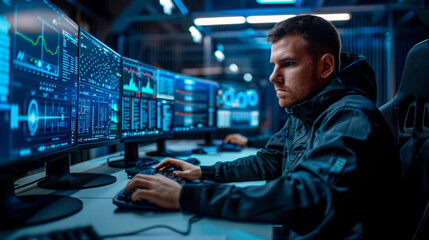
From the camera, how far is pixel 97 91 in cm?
111

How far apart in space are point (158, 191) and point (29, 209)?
0.33 metres

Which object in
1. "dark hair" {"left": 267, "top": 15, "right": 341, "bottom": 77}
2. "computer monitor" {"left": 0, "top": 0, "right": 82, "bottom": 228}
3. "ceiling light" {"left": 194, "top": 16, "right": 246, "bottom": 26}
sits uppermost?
"ceiling light" {"left": 194, "top": 16, "right": 246, "bottom": 26}

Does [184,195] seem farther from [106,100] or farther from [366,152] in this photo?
[106,100]

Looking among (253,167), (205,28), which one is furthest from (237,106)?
(205,28)

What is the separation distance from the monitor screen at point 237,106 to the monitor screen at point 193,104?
113mm

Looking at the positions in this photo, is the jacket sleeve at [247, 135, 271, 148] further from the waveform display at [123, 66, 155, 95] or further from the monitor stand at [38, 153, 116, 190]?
the monitor stand at [38, 153, 116, 190]

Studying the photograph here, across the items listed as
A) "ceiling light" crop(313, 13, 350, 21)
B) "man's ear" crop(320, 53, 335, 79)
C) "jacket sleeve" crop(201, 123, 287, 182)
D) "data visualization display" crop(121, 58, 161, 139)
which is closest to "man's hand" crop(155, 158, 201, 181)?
"jacket sleeve" crop(201, 123, 287, 182)

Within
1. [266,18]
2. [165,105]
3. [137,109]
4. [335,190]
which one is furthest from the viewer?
[266,18]

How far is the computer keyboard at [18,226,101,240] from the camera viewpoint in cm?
49

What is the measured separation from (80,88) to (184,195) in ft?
1.89

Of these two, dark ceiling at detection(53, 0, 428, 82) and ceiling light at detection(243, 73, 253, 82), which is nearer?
ceiling light at detection(243, 73, 253, 82)

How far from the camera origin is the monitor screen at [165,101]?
166 cm

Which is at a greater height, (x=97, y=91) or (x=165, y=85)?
(x=165, y=85)

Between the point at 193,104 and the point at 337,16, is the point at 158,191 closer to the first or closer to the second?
the point at 193,104
